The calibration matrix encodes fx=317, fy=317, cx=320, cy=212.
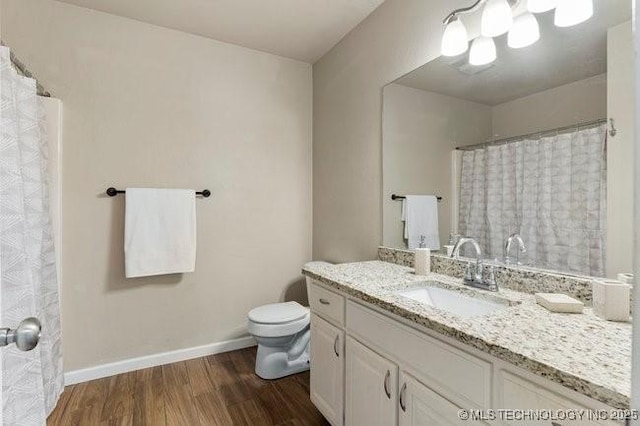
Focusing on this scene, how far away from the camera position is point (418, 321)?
1.00 m

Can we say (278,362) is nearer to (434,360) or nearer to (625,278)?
(434,360)

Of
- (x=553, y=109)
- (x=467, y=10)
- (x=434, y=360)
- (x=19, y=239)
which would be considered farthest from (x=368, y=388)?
(x=467, y=10)

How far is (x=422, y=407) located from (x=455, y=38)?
154 centimetres

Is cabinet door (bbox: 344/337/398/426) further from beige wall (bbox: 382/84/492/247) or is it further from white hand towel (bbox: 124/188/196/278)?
white hand towel (bbox: 124/188/196/278)

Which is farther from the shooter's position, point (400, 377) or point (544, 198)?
point (544, 198)

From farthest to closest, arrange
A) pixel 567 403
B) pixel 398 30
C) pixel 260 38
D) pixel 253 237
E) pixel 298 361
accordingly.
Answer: pixel 253 237, pixel 260 38, pixel 298 361, pixel 398 30, pixel 567 403

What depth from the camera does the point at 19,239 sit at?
120cm

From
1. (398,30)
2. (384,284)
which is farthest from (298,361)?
(398,30)

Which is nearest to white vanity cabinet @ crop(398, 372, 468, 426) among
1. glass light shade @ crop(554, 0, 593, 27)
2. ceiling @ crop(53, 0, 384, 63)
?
glass light shade @ crop(554, 0, 593, 27)

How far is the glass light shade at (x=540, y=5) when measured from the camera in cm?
120

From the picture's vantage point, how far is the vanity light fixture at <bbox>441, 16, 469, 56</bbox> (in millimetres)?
1475

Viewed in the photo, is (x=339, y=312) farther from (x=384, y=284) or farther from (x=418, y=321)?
(x=418, y=321)

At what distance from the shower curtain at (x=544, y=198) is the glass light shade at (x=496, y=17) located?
1.57 feet

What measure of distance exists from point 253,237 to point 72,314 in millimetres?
1265
